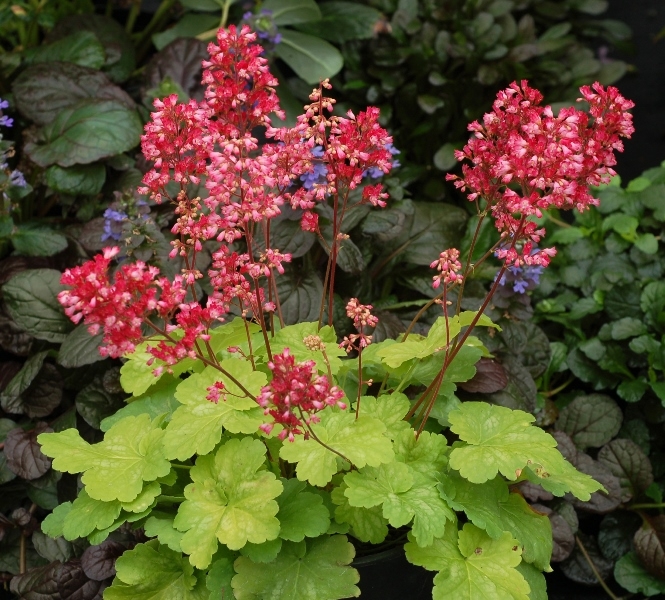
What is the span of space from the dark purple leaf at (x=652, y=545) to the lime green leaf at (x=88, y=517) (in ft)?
3.84

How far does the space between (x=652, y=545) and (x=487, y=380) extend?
60cm

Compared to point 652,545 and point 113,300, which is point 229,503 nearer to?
point 113,300

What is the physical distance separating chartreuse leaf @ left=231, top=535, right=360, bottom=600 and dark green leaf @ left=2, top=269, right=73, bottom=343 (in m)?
0.76

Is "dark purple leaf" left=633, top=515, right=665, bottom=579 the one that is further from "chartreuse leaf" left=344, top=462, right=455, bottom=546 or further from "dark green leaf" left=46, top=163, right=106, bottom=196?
"dark green leaf" left=46, top=163, right=106, bottom=196

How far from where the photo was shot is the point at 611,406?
185cm

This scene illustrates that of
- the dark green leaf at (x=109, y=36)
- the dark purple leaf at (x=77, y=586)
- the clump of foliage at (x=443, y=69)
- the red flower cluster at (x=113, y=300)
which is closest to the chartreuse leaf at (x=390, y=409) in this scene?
the red flower cluster at (x=113, y=300)

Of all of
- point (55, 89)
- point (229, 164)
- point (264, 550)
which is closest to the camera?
point (229, 164)

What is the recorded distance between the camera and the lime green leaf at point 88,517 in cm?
117

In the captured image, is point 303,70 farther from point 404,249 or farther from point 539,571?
point 539,571

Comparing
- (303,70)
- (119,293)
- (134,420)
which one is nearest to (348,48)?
(303,70)

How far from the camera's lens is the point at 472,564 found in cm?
117

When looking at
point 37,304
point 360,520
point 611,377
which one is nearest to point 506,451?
point 360,520

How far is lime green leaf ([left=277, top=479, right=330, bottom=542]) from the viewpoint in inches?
44.1

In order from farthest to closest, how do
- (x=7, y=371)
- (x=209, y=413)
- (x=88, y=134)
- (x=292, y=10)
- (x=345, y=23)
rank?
(x=345, y=23) → (x=292, y=10) → (x=88, y=134) → (x=7, y=371) → (x=209, y=413)
